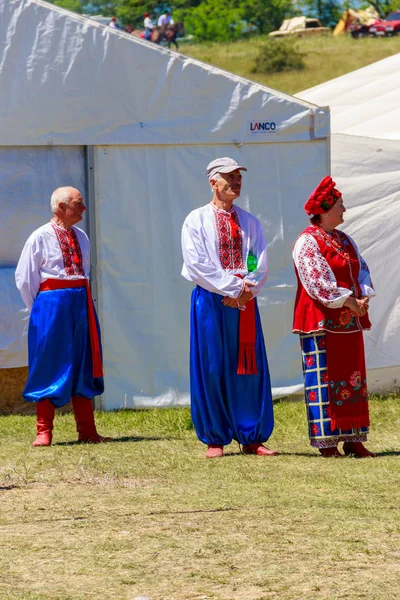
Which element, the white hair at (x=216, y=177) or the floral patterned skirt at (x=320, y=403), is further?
the white hair at (x=216, y=177)

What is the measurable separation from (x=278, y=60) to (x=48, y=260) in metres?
30.8

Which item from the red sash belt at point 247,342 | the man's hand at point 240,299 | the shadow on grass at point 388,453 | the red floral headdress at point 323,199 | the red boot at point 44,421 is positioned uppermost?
the red floral headdress at point 323,199

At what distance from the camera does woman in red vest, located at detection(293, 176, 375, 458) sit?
6535 millimetres

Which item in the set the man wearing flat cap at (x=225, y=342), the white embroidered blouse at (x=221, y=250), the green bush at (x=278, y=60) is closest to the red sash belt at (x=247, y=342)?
the man wearing flat cap at (x=225, y=342)

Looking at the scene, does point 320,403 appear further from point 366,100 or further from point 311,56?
point 311,56

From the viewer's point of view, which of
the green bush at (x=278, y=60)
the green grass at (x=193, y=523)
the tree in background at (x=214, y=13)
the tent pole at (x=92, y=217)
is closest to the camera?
the green grass at (x=193, y=523)

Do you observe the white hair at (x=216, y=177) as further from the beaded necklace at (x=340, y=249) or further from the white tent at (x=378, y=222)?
the white tent at (x=378, y=222)

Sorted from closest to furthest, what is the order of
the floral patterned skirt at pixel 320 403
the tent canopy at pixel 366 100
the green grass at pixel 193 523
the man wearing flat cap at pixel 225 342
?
the green grass at pixel 193 523 < the floral patterned skirt at pixel 320 403 < the man wearing flat cap at pixel 225 342 < the tent canopy at pixel 366 100

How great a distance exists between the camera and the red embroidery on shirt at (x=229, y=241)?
6695 mm

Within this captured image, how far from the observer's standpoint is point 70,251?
23.7 ft

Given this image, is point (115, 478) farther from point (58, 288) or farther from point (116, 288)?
point (116, 288)

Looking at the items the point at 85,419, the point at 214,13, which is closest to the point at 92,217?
the point at 85,419

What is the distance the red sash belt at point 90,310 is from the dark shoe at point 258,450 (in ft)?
3.53

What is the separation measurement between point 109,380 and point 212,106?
6.93 ft
